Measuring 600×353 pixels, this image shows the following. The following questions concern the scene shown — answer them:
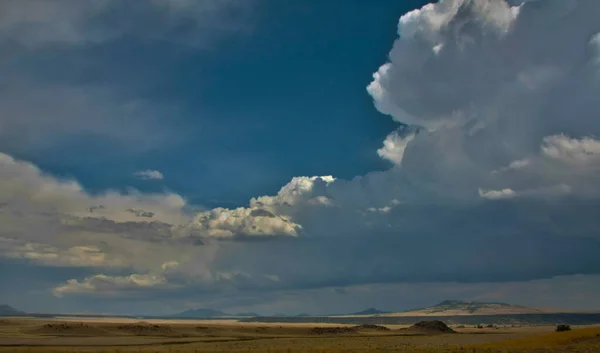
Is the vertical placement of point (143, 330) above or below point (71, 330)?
below

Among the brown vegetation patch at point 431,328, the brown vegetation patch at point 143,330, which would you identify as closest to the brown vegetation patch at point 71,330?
the brown vegetation patch at point 143,330

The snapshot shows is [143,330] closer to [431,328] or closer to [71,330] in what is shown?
[71,330]

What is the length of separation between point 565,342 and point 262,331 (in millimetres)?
100253

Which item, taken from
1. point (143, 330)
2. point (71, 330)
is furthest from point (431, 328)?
point (71, 330)

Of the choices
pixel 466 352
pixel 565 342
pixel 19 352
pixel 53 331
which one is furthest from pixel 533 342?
pixel 53 331

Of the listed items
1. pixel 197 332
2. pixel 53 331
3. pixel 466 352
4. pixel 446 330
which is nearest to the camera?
pixel 466 352

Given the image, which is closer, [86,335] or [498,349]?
[498,349]

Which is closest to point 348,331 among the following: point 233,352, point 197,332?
point 197,332

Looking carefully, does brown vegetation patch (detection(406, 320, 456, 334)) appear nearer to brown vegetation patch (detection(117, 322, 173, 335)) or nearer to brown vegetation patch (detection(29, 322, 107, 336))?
brown vegetation patch (detection(117, 322, 173, 335))

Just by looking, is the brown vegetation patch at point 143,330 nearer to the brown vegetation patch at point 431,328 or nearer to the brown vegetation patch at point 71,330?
the brown vegetation patch at point 71,330

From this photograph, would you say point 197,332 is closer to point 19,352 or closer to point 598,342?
point 19,352

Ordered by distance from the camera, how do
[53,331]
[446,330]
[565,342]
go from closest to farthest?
[565,342] → [53,331] → [446,330]

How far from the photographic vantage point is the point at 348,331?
14938 cm

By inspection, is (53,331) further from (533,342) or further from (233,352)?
(533,342)
